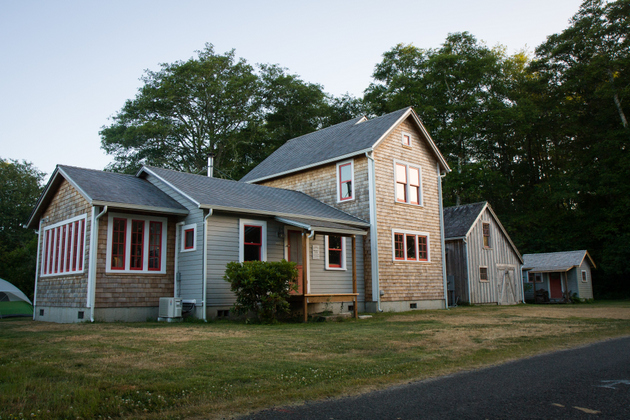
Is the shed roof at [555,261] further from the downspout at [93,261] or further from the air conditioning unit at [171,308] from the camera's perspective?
the downspout at [93,261]

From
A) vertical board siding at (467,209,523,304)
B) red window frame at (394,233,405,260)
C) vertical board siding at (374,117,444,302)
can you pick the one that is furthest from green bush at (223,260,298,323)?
vertical board siding at (467,209,523,304)

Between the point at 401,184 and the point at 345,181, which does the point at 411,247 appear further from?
the point at 345,181

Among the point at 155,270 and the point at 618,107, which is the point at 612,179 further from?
the point at 155,270

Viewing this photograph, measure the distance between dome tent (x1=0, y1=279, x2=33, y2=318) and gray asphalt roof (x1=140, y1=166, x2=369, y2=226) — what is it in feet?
26.1

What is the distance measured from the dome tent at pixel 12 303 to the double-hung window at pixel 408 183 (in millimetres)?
15934

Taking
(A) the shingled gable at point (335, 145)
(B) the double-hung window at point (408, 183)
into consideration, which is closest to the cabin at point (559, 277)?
(A) the shingled gable at point (335, 145)

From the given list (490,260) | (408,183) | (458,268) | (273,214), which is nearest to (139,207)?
(273,214)

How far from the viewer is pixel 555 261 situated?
34188mm

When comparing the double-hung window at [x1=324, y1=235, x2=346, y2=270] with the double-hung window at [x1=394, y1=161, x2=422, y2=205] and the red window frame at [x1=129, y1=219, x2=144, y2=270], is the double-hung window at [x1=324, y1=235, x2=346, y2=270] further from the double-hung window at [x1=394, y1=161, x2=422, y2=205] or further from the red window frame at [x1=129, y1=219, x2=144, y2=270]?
the red window frame at [x1=129, y1=219, x2=144, y2=270]

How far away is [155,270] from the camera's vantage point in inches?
616

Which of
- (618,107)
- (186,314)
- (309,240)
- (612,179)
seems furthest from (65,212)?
(618,107)

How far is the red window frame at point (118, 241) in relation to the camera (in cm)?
1491

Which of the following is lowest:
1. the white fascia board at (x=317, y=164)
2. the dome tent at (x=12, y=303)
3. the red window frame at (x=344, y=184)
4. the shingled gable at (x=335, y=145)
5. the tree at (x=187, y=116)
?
the dome tent at (x=12, y=303)

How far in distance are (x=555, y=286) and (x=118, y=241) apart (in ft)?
97.7
